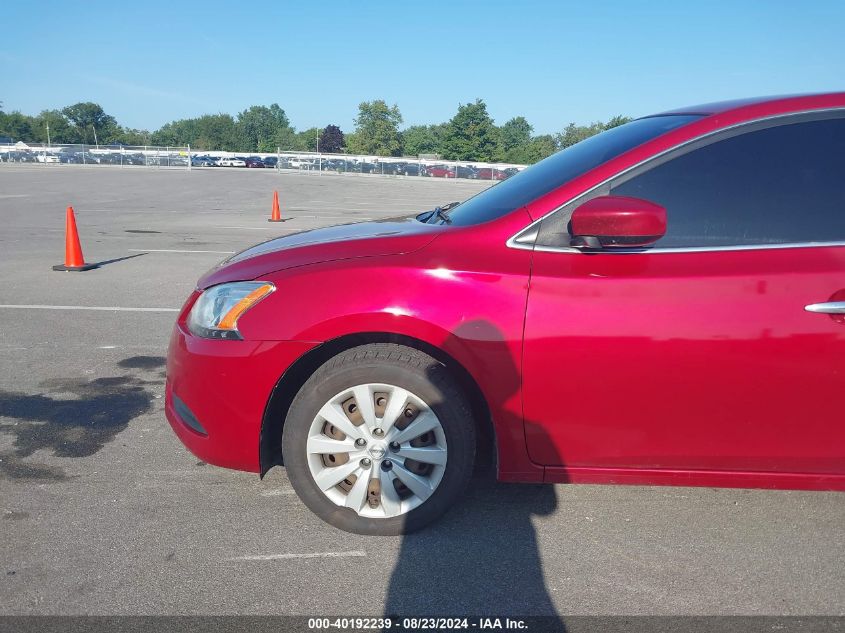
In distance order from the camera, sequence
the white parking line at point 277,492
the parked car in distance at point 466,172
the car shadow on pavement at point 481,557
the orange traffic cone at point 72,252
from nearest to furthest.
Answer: the car shadow on pavement at point 481,557 → the white parking line at point 277,492 → the orange traffic cone at point 72,252 → the parked car in distance at point 466,172

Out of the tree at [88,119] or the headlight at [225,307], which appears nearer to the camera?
the headlight at [225,307]

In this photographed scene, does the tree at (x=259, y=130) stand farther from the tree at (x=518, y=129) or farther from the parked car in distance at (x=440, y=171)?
the parked car in distance at (x=440, y=171)

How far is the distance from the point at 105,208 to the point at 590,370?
63.2 ft

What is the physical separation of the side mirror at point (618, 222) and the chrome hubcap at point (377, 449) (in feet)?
3.12

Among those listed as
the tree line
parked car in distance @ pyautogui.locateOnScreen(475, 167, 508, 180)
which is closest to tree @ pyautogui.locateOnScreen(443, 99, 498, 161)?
the tree line

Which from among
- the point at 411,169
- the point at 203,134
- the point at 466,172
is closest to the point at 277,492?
the point at 466,172

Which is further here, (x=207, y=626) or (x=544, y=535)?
(x=544, y=535)

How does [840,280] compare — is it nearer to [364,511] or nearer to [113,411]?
[364,511]

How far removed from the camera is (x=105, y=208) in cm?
1903

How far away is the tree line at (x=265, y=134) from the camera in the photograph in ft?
355

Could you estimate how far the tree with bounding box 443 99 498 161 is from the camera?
→ 86.2 metres

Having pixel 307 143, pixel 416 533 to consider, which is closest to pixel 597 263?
pixel 416 533

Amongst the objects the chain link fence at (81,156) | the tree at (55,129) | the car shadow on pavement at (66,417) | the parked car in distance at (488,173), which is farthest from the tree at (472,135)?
the car shadow on pavement at (66,417)

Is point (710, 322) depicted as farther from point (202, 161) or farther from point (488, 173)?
point (202, 161)
